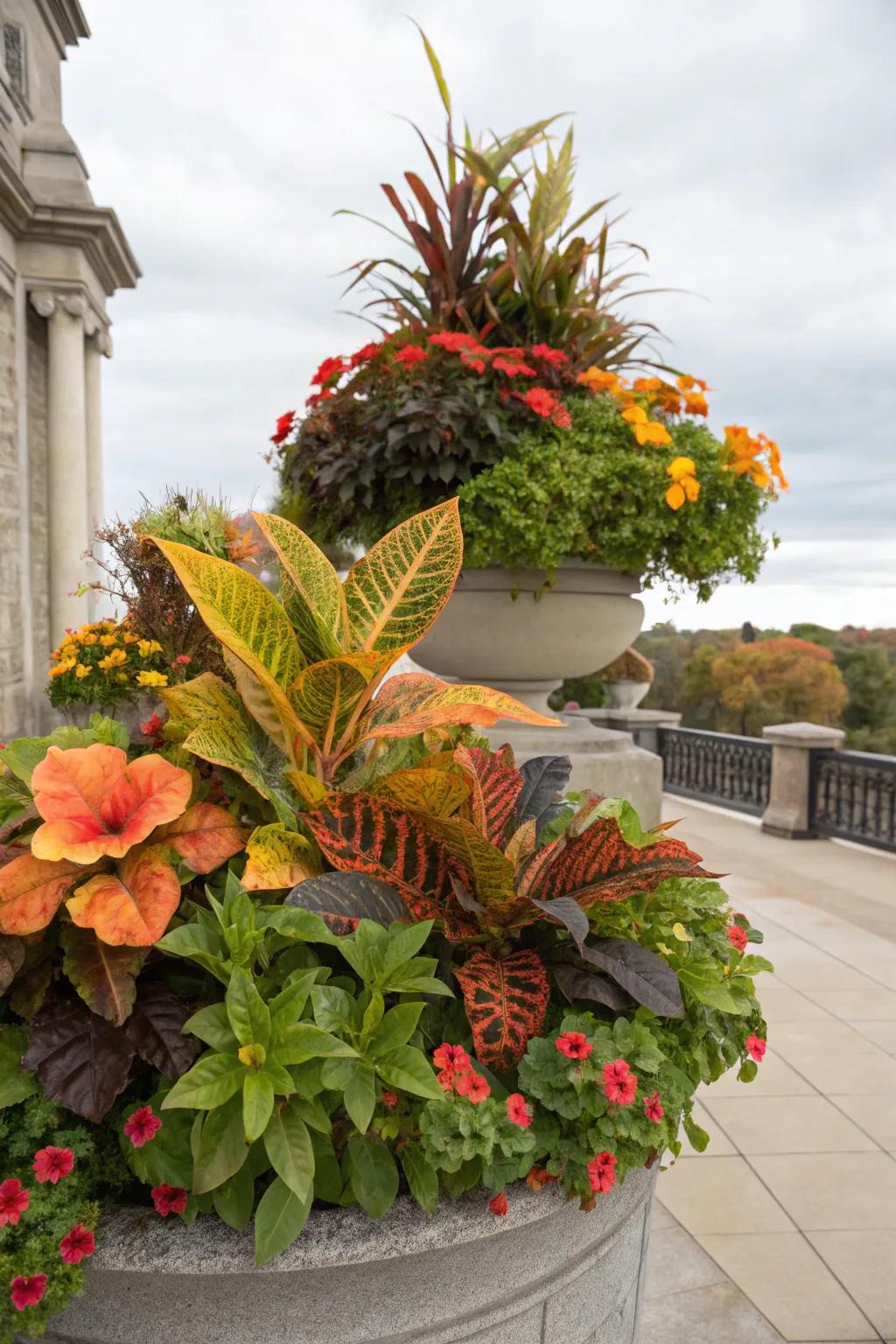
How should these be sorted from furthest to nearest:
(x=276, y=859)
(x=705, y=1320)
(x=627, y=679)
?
1. (x=627, y=679)
2. (x=705, y=1320)
3. (x=276, y=859)

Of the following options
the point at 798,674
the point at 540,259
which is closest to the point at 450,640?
the point at 540,259

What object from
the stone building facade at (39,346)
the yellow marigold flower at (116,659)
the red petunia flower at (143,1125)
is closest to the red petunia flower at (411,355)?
the yellow marigold flower at (116,659)

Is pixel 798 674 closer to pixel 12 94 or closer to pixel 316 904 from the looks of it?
pixel 12 94

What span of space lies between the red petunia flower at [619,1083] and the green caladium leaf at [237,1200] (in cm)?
36

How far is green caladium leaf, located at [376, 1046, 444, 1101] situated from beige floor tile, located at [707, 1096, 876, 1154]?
182 centimetres

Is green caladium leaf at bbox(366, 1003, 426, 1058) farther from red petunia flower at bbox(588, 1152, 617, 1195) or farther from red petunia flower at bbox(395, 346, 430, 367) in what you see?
red petunia flower at bbox(395, 346, 430, 367)

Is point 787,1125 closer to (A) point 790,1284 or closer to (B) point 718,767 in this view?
(A) point 790,1284

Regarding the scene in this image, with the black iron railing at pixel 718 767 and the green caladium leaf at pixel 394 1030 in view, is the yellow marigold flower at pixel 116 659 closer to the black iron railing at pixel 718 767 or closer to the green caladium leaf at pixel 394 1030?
the green caladium leaf at pixel 394 1030

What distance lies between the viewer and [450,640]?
334cm

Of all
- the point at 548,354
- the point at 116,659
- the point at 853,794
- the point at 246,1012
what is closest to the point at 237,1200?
the point at 246,1012

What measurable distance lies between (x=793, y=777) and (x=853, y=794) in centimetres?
44

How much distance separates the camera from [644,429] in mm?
2920

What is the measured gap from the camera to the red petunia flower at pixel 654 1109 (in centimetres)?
94

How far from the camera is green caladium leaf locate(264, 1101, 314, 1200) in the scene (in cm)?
79
